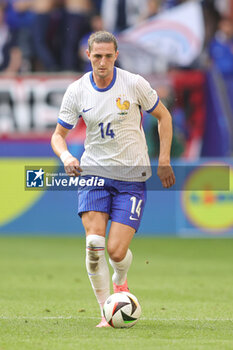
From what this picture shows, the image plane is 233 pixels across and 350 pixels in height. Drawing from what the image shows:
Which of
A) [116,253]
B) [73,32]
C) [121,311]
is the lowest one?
[73,32]

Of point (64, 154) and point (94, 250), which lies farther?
point (94, 250)

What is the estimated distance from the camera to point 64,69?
1894 cm

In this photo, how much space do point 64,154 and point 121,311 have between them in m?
1.26

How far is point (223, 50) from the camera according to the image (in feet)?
63.5

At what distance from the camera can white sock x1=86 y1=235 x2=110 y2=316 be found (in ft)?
22.0

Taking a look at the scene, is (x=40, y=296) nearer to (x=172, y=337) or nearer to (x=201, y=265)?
(x=172, y=337)

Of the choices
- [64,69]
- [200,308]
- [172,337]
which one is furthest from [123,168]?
[64,69]

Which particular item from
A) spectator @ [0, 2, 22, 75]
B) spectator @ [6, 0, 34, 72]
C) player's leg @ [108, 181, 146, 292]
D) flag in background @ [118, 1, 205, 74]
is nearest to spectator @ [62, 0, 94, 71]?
spectator @ [6, 0, 34, 72]

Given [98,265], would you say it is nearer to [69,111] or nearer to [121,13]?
[69,111]

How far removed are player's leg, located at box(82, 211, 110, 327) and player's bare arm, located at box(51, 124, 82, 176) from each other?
482mm

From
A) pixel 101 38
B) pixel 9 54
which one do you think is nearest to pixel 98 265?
pixel 101 38

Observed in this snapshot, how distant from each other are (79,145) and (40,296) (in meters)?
8.04

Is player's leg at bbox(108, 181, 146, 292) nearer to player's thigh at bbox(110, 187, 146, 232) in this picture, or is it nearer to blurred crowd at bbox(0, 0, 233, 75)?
player's thigh at bbox(110, 187, 146, 232)

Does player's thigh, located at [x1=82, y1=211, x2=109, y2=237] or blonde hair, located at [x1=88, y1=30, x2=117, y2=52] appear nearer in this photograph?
blonde hair, located at [x1=88, y1=30, x2=117, y2=52]
